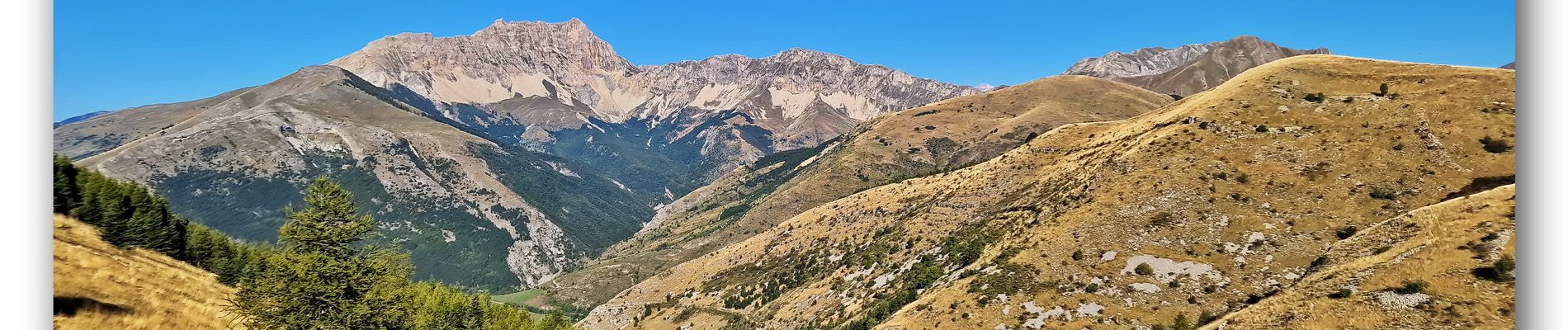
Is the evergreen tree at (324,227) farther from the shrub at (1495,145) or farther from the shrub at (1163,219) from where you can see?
the shrub at (1495,145)

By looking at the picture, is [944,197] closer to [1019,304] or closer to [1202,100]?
[1202,100]

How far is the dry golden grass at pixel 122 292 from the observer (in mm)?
19031

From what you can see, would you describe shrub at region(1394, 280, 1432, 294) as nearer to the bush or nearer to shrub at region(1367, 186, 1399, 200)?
the bush

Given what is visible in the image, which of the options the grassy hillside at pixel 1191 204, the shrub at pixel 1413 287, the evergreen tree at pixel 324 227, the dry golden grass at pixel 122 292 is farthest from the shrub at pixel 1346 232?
the dry golden grass at pixel 122 292

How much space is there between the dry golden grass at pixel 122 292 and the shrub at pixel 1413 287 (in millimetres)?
39574

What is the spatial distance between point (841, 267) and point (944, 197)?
20535mm

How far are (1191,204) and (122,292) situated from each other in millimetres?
66753

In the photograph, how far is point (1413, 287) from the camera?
24.8 metres

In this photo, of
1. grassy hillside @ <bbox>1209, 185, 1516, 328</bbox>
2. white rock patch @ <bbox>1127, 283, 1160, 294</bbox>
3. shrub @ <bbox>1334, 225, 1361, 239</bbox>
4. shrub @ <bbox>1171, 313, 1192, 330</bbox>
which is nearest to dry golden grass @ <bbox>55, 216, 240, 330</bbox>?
grassy hillside @ <bbox>1209, 185, 1516, 328</bbox>

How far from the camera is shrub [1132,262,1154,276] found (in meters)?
49.9
